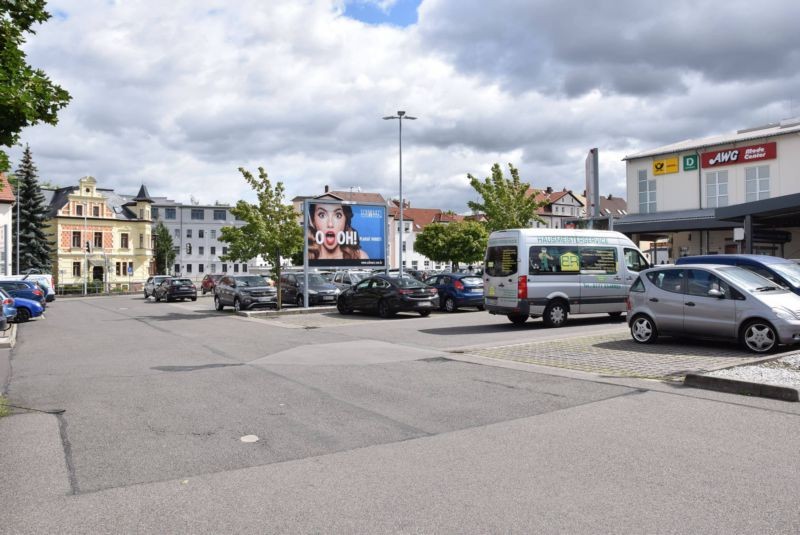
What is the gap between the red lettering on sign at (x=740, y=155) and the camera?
41.4 meters

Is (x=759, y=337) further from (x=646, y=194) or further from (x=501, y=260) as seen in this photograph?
(x=646, y=194)

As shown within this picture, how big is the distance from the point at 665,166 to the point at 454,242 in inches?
888

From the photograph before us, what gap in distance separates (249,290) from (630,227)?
26656 millimetres

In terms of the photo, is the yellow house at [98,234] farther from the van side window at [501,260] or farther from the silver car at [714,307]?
the silver car at [714,307]

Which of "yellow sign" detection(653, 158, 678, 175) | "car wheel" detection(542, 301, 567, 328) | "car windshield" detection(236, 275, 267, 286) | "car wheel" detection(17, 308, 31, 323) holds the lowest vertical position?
"car wheel" detection(17, 308, 31, 323)

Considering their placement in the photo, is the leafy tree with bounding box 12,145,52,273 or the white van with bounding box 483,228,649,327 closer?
the white van with bounding box 483,228,649,327

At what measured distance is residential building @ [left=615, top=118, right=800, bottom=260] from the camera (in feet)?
130

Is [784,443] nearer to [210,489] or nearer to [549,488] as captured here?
[549,488]

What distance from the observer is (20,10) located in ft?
29.0

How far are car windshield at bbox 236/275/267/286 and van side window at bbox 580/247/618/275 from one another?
601 inches


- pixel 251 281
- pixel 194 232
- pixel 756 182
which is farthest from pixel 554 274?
pixel 194 232

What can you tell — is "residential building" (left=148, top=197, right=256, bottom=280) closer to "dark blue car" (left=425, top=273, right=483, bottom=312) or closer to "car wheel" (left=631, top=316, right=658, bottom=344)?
"dark blue car" (left=425, top=273, right=483, bottom=312)

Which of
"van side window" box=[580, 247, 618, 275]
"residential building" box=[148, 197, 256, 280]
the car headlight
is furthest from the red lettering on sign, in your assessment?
"residential building" box=[148, 197, 256, 280]

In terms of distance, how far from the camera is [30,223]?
68.1 meters
